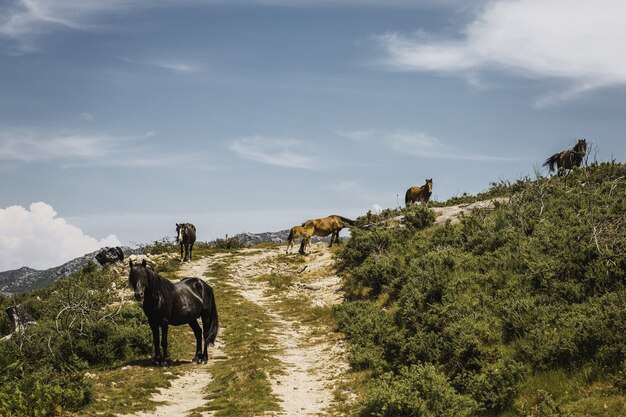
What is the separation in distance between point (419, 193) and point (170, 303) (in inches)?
1203

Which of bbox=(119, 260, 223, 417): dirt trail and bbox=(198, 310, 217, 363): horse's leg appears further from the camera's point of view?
bbox=(198, 310, 217, 363): horse's leg

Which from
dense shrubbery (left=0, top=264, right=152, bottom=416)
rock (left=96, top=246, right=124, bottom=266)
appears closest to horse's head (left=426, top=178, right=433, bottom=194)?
rock (left=96, top=246, right=124, bottom=266)

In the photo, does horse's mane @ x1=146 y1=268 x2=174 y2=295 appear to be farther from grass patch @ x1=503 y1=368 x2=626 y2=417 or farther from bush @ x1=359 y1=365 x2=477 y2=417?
grass patch @ x1=503 y1=368 x2=626 y2=417

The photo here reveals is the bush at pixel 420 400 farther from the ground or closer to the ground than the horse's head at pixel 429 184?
closer to the ground

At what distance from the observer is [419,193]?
41.3m

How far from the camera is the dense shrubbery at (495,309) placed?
940cm

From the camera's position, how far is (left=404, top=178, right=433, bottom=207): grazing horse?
40397 millimetres

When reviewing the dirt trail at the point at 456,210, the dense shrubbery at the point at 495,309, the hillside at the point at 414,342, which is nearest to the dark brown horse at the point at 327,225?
the dirt trail at the point at 456,210

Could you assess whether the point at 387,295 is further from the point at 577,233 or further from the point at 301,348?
the point at 577,233

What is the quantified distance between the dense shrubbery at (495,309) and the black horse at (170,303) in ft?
15.5

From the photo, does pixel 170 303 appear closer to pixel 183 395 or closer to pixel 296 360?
pixel 183 395

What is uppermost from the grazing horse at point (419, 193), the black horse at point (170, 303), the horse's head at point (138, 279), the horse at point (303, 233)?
the grazing horse at point (419, 193)

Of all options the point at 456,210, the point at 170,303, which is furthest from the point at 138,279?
the point at 456,210

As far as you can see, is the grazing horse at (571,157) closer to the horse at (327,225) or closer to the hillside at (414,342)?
the hillside at (414,342)
